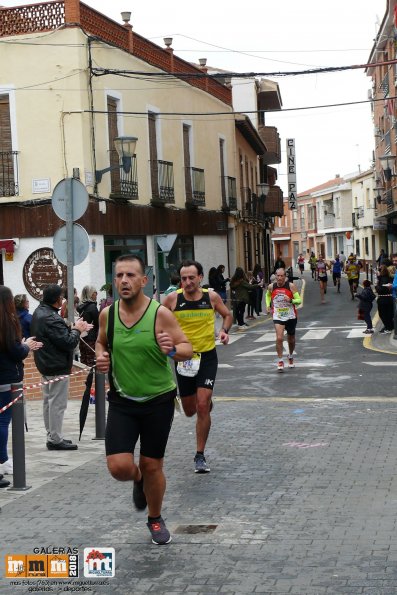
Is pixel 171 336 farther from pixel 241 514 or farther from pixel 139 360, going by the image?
pixel 241 514

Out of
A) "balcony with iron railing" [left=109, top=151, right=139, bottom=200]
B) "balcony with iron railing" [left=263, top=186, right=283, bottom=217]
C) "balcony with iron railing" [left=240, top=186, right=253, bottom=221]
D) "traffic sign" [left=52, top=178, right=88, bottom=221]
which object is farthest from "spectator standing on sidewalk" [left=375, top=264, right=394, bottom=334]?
"balcony with iron railing" [left=263, top=186, right=283, bottom=217]

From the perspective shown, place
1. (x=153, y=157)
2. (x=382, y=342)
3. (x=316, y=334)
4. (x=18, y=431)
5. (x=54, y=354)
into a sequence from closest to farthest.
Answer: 1. (x=18, y=431)
2. (x=54, y=354)
3. (x=382, y=342)
4. (x=316, y=334)
5. (x=153, y=157)

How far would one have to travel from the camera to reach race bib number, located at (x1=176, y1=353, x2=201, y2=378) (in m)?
8.27

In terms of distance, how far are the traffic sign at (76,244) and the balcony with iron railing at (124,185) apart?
1171 cm

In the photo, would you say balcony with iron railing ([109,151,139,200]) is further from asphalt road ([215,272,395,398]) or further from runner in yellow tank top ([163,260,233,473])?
runner in yellow tank top ([163,260,233,473])

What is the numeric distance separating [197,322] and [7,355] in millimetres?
1699

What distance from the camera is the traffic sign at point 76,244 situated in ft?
41.9

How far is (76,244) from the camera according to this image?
1282cm

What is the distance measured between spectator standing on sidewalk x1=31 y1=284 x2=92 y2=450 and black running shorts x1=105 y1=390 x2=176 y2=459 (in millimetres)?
3389

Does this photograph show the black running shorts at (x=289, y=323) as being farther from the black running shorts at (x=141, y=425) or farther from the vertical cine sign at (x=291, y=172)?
the vertical cine sign at (x=291, y=172)

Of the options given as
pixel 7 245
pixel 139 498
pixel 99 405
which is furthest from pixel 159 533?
pixel 7 245

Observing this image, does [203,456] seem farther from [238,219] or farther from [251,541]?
[238,219]

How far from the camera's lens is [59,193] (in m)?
12.6

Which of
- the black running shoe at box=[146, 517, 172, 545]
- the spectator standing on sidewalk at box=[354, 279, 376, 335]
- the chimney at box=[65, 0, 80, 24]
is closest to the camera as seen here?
the black running shoe at box=[146, 517, 172, 545]
